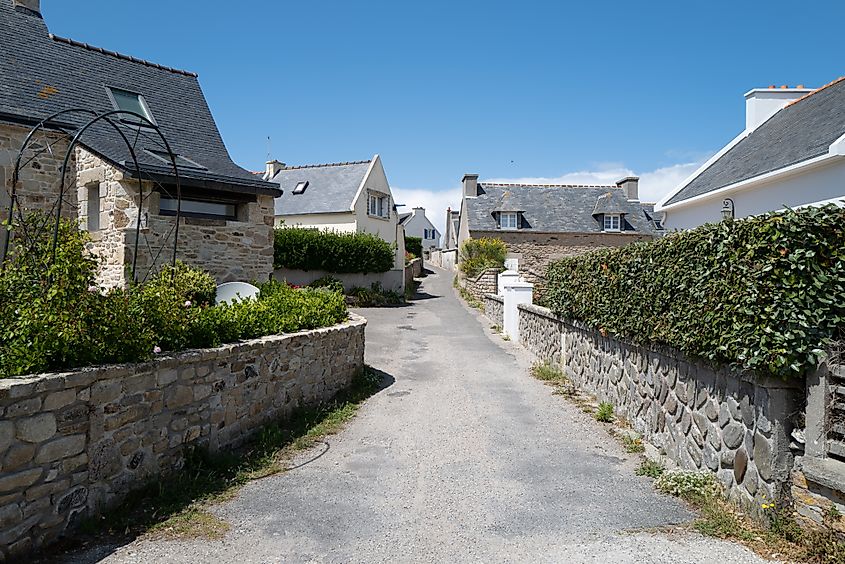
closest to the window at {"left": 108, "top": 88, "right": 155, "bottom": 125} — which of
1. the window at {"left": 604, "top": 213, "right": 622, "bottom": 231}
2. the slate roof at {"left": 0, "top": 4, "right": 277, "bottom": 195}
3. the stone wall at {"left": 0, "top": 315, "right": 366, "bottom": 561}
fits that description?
the slate roof at {"left": 0, "top": 4, "right": 277, "bottom": 195}

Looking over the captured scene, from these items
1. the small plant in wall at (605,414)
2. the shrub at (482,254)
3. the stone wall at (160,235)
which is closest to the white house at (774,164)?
the small plant in wall at (605,414)

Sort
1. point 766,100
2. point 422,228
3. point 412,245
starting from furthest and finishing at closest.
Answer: point 422,228 → point 412,245 → point 766,100

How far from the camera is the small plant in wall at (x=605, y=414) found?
8.00 m

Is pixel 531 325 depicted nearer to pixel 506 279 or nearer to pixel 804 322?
pixel 506 279

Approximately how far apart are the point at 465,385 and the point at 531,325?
4666mm

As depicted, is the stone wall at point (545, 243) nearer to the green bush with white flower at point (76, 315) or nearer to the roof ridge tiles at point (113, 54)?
the roof ridge tiles at point (113, 54)

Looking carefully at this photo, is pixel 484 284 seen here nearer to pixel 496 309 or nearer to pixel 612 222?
pixel 496 309

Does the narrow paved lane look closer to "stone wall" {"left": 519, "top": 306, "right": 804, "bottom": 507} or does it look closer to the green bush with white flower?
"stone wall" {"left": 519, "top": 306, "right": 804, "bottom": 507}

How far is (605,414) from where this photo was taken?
805cm

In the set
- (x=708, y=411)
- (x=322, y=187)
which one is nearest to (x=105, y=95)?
(x=708, y=411)

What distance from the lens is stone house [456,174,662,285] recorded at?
33.9 metres

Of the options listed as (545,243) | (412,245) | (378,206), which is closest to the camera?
(378,206)

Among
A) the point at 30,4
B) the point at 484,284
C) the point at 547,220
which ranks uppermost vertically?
the point at 30,4

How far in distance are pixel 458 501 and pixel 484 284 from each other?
878 inches
